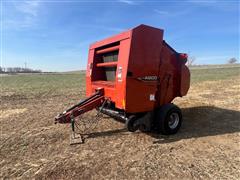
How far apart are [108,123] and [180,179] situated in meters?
3.36

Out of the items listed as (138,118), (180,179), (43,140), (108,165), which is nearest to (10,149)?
(43,140)

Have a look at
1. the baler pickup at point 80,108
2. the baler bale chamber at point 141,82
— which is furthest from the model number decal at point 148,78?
the baler pickup at point 80,108

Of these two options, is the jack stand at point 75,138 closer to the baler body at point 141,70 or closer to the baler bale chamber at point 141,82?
the baler bale chamber at point 141,82

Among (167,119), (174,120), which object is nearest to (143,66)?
(167,119)

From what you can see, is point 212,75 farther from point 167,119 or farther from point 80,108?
point 80,108

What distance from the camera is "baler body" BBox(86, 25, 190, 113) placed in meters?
4.79

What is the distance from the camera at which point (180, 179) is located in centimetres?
343

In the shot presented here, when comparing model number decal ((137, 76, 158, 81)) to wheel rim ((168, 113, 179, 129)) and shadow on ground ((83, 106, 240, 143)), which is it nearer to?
wheel rim ((168, 113, 179, 129))

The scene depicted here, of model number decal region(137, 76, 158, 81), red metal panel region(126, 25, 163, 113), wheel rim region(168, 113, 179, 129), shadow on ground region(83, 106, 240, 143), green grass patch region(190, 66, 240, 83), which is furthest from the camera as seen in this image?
green grass patch region(190, 66, 240, 83)

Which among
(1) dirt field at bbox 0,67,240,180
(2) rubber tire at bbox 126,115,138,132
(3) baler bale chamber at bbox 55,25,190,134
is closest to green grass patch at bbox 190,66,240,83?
(3) baler bale chamber at bbox 55,25,190,134

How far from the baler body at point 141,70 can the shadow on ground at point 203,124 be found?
87 cm

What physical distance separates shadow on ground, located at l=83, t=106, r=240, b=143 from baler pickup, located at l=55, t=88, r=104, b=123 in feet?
2.17

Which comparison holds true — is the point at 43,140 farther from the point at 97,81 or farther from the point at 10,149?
the point at 97,81

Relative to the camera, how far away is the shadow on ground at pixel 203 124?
213 inches
